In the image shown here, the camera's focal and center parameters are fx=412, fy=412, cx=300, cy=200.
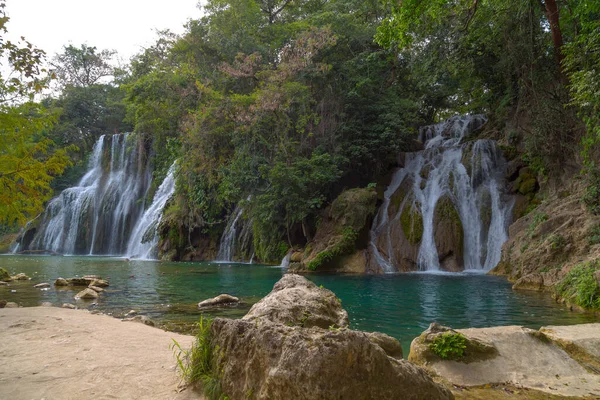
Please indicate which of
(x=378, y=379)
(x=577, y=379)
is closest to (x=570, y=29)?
(x=577, y=379)

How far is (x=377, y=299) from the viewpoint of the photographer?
9.92m

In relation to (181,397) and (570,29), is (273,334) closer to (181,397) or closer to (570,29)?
(181,397)

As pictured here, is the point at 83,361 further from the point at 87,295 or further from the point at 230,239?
the point at 230,239

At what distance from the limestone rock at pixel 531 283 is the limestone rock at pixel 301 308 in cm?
787

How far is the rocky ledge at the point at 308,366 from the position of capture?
2.47m

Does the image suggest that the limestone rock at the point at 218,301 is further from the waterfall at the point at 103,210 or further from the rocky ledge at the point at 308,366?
the waterfall at the point at 103,210

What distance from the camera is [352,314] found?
8125mm

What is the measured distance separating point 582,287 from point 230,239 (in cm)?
1946

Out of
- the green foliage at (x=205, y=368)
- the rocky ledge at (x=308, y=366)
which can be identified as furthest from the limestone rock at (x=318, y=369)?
the green foliage at (x=205, y=368)

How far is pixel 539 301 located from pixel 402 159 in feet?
42.8

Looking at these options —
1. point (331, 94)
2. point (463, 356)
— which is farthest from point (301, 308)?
point (331, 94)

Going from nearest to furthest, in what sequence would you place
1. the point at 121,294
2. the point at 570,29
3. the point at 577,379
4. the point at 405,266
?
the point at 577,379 → the point at 121,294 → the point at 570,29 → the point at 405,266

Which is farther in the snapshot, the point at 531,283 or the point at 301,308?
the point at 531,283

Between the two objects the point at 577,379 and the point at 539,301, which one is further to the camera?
the point at 539,301
